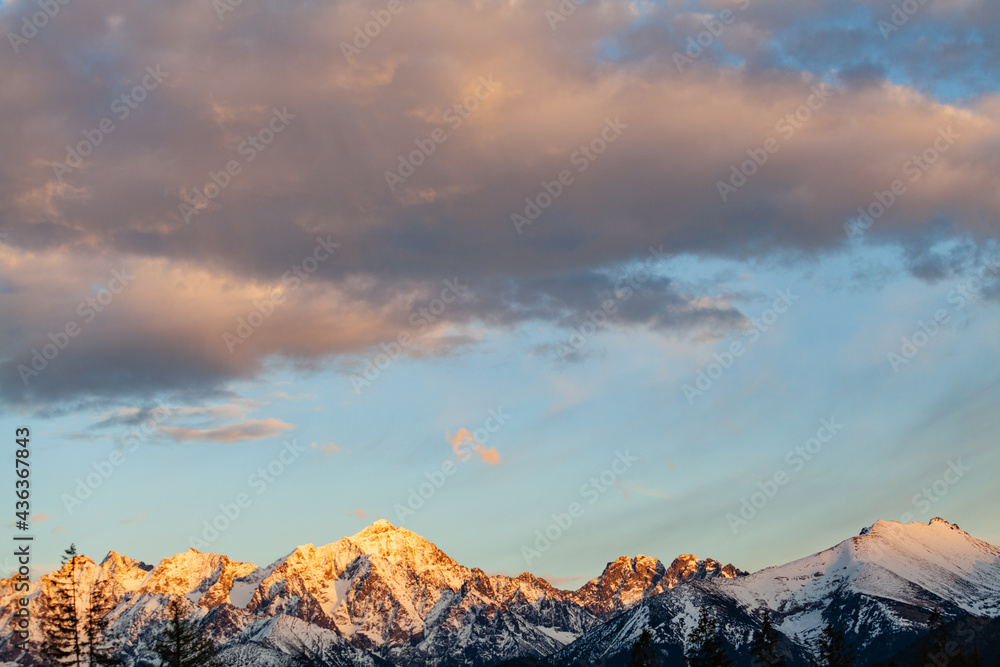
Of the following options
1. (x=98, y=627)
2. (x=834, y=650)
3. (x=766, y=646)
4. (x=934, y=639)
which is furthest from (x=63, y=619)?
(x=934, y=639)

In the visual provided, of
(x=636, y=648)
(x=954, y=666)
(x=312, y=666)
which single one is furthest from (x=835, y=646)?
(x=312, y=666)

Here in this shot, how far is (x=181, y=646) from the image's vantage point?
117562 millimetres

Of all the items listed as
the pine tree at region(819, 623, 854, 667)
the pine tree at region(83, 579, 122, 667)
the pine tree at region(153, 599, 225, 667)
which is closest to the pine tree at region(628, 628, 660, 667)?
the pine tree at region(819, 623, 854, 667)

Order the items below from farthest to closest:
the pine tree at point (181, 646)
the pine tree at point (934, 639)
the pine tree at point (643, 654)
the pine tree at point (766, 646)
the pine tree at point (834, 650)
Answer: the pine tree at point (934, 639) < the pine tree at point (643, 654) < the pine tree at point (834, 650) < the pine tree at point (766, 646) < the pine tree at point (181, 646)

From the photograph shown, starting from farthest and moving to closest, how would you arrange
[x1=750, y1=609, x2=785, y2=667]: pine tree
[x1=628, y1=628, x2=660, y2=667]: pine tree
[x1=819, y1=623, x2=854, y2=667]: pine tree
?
1. [x1=628, y1=628, x2=660, y2=667]: pine tree
2. [x1=819, y1=623, x2=854, y2=667]: pine tree
3. [x1=750, y1=609, x2=785, y2=667]: pine tree

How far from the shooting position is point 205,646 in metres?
118

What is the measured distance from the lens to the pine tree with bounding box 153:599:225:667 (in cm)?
11662

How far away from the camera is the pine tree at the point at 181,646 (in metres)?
117

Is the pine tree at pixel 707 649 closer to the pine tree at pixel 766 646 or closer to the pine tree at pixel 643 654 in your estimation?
the pine tree at pixel 766 646

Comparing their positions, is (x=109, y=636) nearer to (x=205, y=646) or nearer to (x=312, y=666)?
(x=205, y=646)

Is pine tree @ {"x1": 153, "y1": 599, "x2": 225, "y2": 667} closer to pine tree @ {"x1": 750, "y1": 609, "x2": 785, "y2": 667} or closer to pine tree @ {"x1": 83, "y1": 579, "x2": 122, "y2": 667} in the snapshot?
pine tree @ {"x1": 83, "y1": 579, "x2": 122, "y2": 667}

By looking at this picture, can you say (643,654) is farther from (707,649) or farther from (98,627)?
(98,627)

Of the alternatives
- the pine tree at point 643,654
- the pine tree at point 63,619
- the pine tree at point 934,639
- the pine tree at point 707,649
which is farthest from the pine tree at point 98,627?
the pine tree at point 934,639

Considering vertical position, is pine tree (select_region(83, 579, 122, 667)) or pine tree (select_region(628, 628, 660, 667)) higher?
pine tree (select_region(83, 579, 122, 667))
